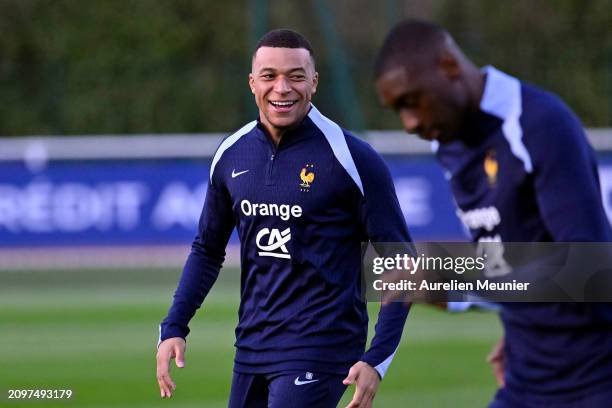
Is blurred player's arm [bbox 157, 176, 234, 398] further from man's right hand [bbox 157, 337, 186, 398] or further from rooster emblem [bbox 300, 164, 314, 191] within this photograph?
rooster emblem [bbox 300, 164, 314, 191]

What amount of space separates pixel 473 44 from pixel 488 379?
1512 cm

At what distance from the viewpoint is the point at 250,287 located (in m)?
5.22

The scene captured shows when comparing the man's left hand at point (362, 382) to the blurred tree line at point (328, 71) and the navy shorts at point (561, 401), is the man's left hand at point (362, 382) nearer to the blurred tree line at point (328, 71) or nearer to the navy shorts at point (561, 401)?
the navy shorts at point (561, 401)

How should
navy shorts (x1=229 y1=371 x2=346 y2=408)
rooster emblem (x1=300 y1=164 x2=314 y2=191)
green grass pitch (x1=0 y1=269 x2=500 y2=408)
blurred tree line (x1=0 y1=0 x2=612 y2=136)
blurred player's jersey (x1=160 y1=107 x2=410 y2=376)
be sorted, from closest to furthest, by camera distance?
navy shorts (x1=229 y1=371 x2=346 y2=408), blurred player's jersey (x1=160 y1=107 x2=410 y2=376), rooster emblem (x1=300 y1=164 x2=314 y2=191), green grass pitch (x1=0 y1=269 x2=500 y2=408), blurred tree line (x1=0 y1=0 x2=612 y2=136)

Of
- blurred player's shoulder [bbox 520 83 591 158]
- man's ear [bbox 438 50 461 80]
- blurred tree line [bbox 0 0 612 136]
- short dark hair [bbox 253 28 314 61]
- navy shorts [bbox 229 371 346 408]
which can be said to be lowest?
navy shorts [bbox 229 371 346 408]

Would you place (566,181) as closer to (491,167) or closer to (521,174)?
(521,174)

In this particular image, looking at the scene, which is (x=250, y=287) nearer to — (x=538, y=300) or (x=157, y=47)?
(x=538, y=300)

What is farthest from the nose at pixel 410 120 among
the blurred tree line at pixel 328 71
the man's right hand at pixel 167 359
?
the blurred tree line at pixel 328 71

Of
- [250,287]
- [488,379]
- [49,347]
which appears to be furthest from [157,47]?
[250,287]

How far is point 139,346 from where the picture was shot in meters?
12.3

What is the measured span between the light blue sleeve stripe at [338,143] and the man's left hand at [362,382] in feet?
2.54

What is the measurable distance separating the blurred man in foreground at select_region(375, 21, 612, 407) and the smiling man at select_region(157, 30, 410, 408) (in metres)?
0.91

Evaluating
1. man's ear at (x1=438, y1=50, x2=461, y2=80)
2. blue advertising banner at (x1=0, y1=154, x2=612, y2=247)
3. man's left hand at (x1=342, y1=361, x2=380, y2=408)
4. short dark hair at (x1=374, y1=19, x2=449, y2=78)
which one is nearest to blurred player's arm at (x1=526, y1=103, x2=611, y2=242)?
man's ear at (x1=438, y1=50, x2=461, y2=80)

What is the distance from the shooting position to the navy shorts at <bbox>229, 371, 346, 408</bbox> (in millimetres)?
4961
